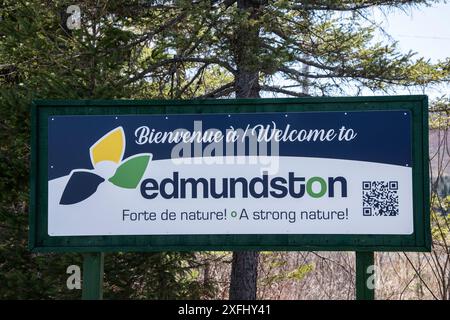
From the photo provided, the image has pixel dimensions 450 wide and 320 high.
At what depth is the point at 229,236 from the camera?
19.2 ft

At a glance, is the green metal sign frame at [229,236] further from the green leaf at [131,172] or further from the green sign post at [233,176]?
the green leaf at [131,172]

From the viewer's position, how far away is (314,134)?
591cm

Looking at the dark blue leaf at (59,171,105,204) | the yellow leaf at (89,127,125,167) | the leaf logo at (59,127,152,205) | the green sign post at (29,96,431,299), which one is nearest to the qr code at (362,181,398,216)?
the green sign post at (29,96,431,299)

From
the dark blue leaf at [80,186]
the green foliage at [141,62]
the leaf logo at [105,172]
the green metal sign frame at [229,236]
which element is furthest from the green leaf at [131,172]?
the green foliage at [141,62]

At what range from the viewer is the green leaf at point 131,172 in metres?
5.96

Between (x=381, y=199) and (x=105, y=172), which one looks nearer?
(x=381, y=199)

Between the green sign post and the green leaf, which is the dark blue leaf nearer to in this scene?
the green sign post

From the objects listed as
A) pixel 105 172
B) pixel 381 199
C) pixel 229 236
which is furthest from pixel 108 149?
pixel 381 199

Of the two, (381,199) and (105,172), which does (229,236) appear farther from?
(381,199)

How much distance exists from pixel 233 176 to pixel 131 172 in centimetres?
88

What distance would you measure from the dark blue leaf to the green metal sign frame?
193mm

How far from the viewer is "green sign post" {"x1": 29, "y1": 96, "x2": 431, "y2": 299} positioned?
5.83 metres
